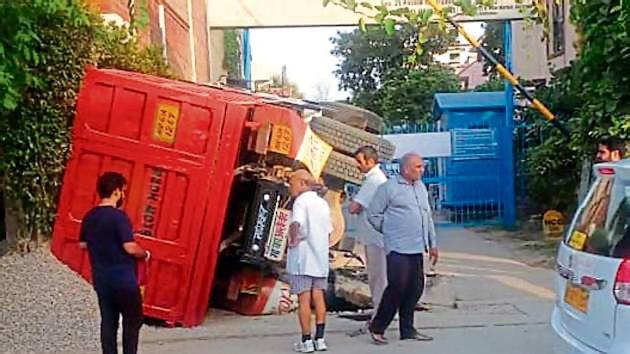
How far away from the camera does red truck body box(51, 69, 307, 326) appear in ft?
33.2

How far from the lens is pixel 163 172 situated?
10.2 metres

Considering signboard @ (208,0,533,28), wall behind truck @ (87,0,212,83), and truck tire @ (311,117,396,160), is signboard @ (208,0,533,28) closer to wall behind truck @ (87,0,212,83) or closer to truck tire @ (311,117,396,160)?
wall behind truck @ (87,0,212,83)

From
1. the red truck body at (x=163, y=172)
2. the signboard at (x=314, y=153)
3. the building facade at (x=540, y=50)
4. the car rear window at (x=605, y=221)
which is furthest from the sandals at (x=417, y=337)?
the building facade at (x=540, y=50)

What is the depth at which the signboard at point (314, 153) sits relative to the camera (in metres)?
10.7

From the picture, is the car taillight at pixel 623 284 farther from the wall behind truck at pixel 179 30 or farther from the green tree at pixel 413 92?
the green tree at pixel 413 92

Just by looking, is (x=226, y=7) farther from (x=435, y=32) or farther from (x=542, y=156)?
(x=435, y=32)

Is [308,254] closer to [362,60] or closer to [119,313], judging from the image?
[119,313]

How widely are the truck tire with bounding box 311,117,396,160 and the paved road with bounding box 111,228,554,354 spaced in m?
1.88

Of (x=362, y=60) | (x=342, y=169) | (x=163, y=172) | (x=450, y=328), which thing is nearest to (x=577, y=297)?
(x=450, y=328)

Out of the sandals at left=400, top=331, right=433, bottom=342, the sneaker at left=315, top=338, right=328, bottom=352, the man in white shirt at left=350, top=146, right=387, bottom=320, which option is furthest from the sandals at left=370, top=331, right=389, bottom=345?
the sneaker at left=315, top=338, right=328, bottom=352

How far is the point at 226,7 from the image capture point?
2428 cm

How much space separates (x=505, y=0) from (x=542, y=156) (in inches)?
235

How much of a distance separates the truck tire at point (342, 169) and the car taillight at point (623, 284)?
6.32m

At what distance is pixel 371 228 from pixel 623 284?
4511 mm
